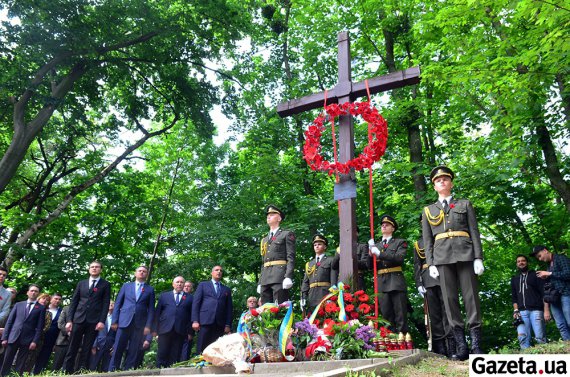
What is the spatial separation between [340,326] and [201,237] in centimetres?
859

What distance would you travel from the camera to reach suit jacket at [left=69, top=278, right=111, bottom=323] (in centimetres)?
767

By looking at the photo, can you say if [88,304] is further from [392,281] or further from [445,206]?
[445,206]

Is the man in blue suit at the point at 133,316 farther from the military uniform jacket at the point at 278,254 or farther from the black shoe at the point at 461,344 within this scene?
the black shoe at the point at 461,344

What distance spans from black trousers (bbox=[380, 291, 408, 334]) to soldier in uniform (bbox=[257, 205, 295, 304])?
1.46m

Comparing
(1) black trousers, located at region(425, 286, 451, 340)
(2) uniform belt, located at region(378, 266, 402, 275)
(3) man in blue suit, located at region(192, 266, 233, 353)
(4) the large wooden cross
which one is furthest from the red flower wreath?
(3) man in blue suit, located at region(192, 266, 233, 353)

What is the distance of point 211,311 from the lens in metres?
8.41

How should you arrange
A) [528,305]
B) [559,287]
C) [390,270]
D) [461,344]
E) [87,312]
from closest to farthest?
[461,344] → [390,270] → [559,287] → [87,312] → [528,305]

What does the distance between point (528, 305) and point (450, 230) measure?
369cm

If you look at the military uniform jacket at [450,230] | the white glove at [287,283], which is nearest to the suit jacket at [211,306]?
the white glove at [287,283]

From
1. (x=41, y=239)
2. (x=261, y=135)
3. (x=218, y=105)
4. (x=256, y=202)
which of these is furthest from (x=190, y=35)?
(x=41, y=239)

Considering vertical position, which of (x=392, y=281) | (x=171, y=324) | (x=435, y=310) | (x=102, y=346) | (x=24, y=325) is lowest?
(x=102, y=346)

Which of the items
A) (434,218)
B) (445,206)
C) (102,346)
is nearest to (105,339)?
(102,346)

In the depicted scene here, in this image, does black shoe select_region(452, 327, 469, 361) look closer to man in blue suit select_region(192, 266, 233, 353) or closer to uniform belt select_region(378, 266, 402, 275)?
uniform belt select_region(378, 266, 402, 275)

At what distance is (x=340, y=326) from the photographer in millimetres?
4812
